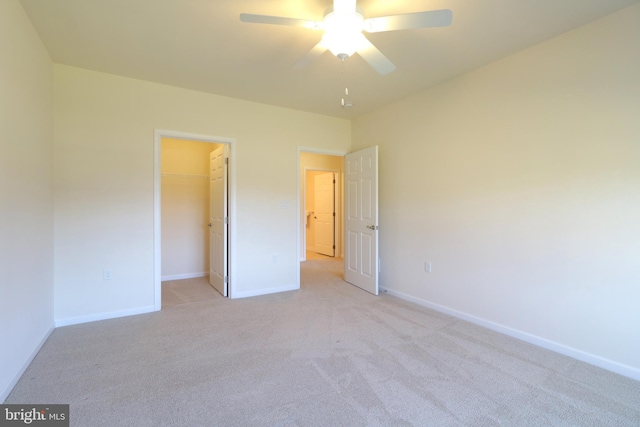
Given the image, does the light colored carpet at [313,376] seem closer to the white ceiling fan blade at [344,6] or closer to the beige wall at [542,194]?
the beige wall at [542,194]

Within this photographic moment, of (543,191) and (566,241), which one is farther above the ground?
(543,191)

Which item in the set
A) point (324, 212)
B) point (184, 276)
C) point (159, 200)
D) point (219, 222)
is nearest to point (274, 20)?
point (159, 200)

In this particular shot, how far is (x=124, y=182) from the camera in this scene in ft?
10.4

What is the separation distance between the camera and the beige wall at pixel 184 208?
4645mm

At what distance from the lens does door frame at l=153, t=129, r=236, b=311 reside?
330cm

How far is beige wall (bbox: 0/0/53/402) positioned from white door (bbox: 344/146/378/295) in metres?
3.47

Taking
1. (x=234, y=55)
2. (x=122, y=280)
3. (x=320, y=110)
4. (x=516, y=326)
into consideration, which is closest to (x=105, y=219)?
(x=122, y=280)

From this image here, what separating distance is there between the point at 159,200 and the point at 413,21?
3100mm

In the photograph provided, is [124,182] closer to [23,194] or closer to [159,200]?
[159,200]

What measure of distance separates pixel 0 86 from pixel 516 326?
14.0 ft

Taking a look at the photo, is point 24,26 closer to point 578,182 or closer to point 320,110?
point 320,110

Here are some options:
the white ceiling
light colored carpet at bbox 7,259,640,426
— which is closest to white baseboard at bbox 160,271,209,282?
light colored carpet at bbox 7,259,640,426

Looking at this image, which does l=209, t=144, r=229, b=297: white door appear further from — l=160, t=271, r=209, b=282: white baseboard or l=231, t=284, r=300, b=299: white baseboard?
l=160, t=271, r=209, b=282: white baseboard

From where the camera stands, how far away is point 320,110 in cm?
422
